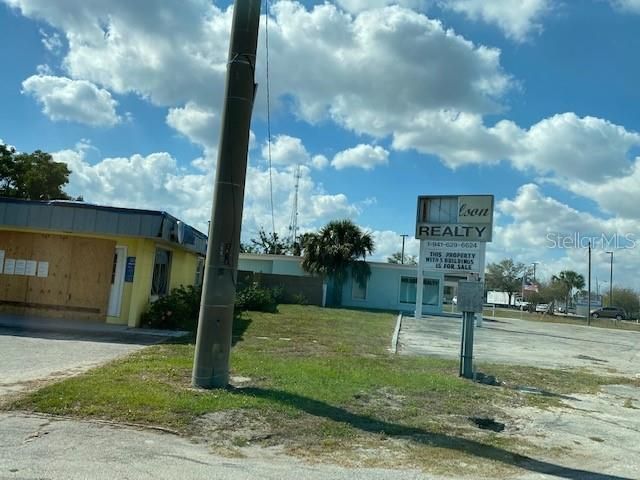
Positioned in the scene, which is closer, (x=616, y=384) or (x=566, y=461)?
(x=566, y=461)

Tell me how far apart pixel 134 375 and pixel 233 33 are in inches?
215

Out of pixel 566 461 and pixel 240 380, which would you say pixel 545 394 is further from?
pixel 240 380

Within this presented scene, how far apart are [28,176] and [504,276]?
7794cm

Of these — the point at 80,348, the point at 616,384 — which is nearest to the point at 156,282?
the point at 80,348

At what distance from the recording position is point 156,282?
64.0ft

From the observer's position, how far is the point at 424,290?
39750mm

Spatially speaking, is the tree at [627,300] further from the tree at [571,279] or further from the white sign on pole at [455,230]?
the white sign on pole at [455,230]

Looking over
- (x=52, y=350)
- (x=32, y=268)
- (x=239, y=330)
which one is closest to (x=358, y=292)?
(x=239, y=330)

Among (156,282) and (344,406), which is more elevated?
(156,282)

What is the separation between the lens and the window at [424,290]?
3959 centimetres

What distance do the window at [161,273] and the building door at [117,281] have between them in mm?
1522

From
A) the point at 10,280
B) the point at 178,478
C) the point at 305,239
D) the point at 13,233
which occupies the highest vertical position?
the point at 305,239

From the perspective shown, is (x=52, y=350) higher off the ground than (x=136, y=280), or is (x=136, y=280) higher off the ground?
(x=136, y=280)

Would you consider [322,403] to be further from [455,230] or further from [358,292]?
[358,292]
